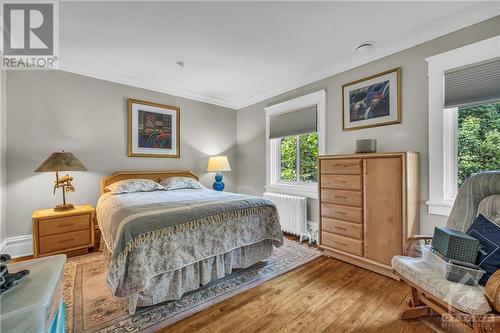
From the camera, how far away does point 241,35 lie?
2.37m

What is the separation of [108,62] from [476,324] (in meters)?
4.30

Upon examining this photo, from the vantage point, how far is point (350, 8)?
6.48 ft

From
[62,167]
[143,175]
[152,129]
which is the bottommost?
[143,175]

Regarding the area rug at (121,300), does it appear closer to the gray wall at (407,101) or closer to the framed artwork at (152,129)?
the gray wall at (407,101)

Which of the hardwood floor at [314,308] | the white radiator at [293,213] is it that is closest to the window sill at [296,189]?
the white radiator at [293,213]

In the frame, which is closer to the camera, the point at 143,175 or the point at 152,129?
the point at 143,175

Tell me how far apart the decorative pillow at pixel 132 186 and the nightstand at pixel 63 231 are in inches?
15.0

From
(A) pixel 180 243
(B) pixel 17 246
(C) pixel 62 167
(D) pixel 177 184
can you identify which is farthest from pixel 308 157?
(B) pixel 17 246

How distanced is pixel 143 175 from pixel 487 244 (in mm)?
3957

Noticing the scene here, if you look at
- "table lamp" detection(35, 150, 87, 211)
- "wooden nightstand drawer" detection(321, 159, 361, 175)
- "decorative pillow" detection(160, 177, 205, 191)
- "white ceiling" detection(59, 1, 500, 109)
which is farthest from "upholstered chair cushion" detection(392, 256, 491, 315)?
"table lamp" detection(35, 150, 87, 211)

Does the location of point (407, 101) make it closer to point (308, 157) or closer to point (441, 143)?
point (441, 143)

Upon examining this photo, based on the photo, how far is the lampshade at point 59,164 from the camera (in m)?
2.60

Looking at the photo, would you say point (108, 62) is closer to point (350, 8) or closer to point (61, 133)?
point (61, 133)

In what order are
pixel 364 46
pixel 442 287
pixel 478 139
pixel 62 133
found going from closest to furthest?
pixel 442 287, pixel 478 139, pixel 364 46, pixel 62 133
